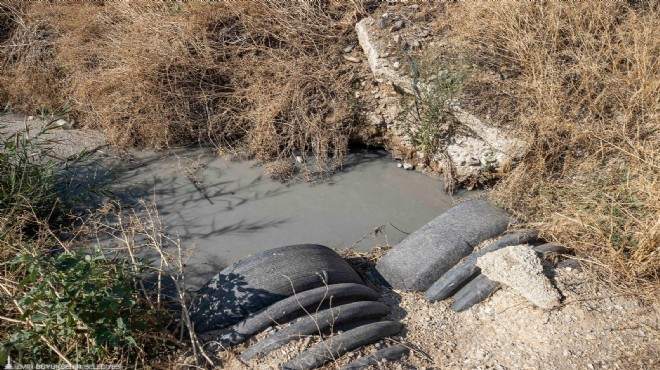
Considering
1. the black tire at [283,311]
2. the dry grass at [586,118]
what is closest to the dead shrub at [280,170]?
the dry grass at [586,118]

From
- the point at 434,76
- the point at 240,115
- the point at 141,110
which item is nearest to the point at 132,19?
the point at 141,110

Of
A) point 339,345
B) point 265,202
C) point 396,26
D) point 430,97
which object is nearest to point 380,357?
point 339,345

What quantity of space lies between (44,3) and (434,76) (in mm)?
4069

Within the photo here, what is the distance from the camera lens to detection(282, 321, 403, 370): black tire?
262 cm

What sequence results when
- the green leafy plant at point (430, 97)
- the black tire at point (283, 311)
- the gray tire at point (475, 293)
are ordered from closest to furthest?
the black tire at point (283, 311), the gray tire at point (475, 293), the green leafy plant at point (430, 97)

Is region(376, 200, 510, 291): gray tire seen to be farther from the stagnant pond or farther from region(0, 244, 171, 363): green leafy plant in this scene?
region(0, 244, 171, 363): green leafy plant

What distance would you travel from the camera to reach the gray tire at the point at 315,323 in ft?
8.84

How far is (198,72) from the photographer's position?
5.18 m

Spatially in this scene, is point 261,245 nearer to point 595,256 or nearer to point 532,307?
point 532,307

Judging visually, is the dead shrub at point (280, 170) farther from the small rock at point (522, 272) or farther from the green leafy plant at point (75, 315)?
the green leafy plant at point (75, 315)

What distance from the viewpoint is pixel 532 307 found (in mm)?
2951

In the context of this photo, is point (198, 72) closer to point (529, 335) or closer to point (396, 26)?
point (396, 26)

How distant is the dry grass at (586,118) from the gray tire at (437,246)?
10.9 inches

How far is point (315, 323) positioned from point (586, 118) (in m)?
2.50
